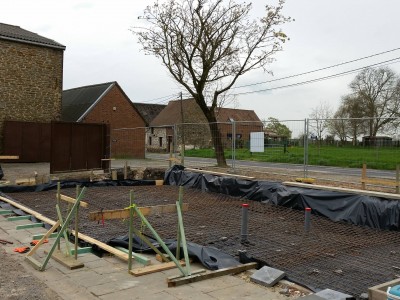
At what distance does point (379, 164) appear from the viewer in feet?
47.4

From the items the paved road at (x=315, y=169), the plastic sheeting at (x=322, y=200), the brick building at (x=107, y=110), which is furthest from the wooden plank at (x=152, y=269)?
the brick building at (x=107, y=110)

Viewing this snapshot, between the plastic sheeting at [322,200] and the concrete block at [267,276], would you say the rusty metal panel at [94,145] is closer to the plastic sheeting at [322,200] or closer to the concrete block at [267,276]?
the plastic sheeting at [322,200]

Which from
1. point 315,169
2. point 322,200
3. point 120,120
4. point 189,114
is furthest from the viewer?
point 189,114

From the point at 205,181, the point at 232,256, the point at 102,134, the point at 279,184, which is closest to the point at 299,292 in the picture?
the point at 232,256

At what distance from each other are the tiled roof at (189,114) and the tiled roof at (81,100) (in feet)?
52.1

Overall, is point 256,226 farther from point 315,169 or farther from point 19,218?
point 315,169

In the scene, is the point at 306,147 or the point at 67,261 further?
the point at 306,147

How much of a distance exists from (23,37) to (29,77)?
7.69ft

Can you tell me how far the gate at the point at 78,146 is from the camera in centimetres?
1578

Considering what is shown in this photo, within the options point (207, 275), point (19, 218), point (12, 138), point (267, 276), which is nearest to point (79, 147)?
point (19, 218)

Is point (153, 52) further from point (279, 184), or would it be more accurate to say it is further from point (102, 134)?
point (279, 184)

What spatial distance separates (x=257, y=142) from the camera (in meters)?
15.0

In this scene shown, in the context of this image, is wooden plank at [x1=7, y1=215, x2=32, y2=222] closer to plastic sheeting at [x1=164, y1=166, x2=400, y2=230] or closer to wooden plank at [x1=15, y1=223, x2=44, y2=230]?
wooden plank at [x1=15, y1=223, x2=44, y2=230]

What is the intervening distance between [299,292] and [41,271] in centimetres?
314
